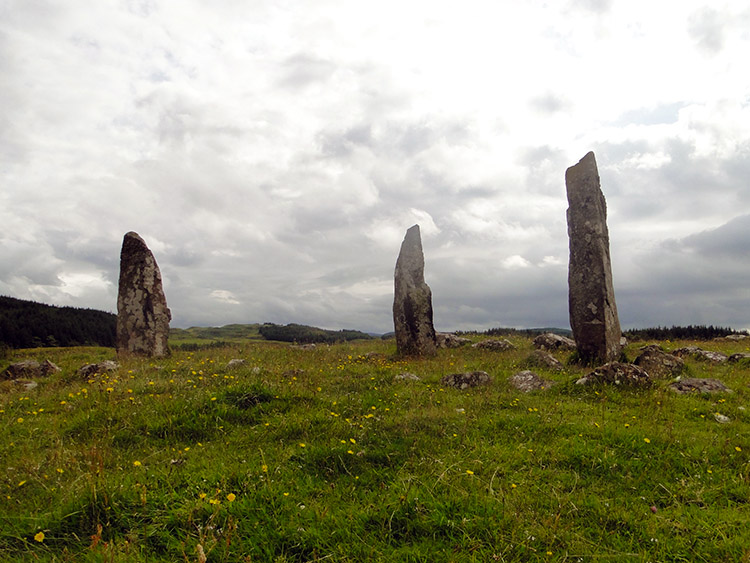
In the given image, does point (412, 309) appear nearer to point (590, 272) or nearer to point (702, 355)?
point (590, 272)

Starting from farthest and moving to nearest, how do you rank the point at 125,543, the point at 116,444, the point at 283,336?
the point at 283,336, the point at 116,444, the point at 125,543

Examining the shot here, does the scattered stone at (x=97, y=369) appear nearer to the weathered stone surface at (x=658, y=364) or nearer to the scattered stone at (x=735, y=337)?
the weathered stone surface at (x=658, y=364)

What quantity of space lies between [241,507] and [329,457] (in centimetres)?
168

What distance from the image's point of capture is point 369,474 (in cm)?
604

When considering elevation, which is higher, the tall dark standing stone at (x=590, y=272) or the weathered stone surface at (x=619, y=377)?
the tall dark standing stone at (x=590, y=272)

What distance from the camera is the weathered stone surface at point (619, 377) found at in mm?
10891

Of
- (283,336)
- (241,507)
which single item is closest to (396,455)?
(241,507)

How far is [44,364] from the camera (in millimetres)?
15328

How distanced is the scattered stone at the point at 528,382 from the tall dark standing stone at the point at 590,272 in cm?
429

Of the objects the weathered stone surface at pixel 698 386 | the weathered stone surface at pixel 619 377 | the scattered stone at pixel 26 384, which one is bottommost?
the scattered stone at pixel 26 384

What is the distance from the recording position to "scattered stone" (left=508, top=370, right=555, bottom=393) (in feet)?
36.7

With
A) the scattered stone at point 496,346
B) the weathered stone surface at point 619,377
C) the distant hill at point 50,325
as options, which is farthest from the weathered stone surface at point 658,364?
the distant hill at point 50,325

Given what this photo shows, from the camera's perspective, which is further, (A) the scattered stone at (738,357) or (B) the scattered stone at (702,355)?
(B) the scattered stone at (702,355)

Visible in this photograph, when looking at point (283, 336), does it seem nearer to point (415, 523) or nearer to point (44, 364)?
point (44, 364)
